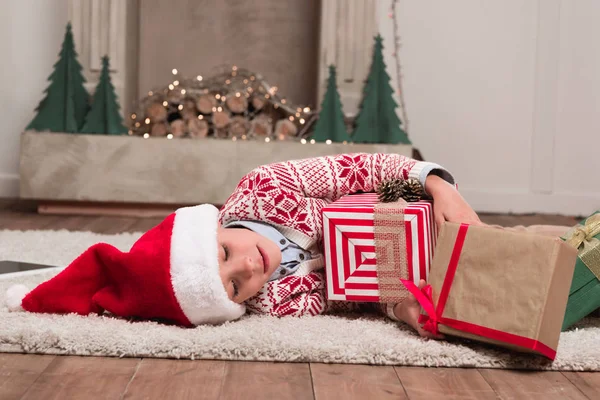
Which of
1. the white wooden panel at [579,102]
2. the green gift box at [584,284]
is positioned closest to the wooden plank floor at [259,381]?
the green gift box at [584,284]

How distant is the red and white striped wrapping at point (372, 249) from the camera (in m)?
1.41

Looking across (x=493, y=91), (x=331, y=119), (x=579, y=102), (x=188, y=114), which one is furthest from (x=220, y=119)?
(x=579, y=102)

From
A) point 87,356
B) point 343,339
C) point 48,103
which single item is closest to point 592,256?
point 343,339

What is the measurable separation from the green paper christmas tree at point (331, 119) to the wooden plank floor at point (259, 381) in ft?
7.53

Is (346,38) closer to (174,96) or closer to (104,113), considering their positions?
(174,96)

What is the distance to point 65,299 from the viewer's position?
136 centimetres

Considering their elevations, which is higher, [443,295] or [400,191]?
[400,191]

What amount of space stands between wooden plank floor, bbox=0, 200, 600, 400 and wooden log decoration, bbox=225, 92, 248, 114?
2.38 meters

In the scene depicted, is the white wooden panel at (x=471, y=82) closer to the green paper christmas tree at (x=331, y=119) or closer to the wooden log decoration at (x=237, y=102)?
the green paper christmas tree at (x=331, y=119)

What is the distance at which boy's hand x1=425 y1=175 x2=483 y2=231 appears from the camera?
1.43 meters

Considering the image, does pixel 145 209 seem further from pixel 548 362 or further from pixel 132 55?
pixel 548 362

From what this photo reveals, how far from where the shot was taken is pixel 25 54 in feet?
12.1

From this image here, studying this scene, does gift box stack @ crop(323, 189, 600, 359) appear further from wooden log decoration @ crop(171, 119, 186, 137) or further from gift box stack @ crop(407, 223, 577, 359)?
wooden log decoration @ crop(171, 119, 186, 137)

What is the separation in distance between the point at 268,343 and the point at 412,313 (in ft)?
0.95
